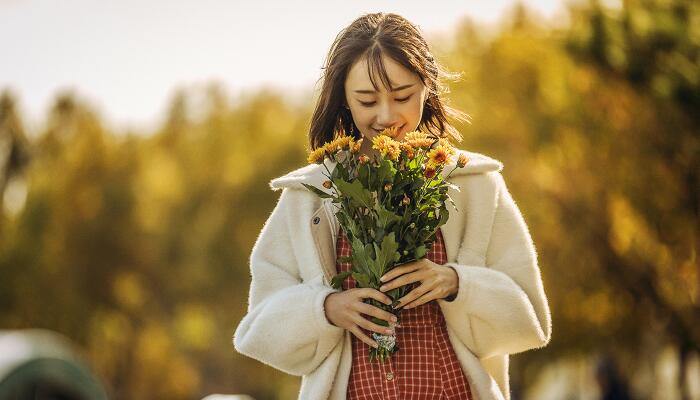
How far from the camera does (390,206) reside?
378 centimetres

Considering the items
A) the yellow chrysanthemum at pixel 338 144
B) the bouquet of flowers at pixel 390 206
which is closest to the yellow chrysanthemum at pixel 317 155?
the yellow chrysanthemum at pixel 338 144

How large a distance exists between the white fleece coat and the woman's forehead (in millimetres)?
318

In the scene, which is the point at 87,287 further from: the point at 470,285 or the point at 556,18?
the point at 470,285

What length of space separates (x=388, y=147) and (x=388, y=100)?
0.41 meters

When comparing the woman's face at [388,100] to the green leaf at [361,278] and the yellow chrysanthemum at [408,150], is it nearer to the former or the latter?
the yellow chrysanthemum at [408,150]

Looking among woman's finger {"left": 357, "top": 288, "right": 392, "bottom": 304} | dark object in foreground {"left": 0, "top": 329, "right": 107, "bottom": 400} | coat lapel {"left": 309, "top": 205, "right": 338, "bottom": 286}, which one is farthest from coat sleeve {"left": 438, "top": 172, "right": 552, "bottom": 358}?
dark object in foreground {"left": 0, "top": 329, "right": 107, "bottom": 400}

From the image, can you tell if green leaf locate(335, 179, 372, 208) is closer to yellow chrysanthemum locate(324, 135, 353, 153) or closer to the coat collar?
yellow chrysanthemum locate(324, 135, 353, 153)

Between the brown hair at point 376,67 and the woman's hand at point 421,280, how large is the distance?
65 centimetres

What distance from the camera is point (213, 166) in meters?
41.5

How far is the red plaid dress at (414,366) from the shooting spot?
3990 mm

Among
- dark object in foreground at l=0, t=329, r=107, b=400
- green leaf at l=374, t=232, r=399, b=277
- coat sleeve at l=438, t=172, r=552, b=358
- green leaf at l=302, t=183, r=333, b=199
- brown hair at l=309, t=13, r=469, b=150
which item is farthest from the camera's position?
dark object in foreground at l=0, t=329, r=107, b=400

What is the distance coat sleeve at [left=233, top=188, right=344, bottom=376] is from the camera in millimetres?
4074

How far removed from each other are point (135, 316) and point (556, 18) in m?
20.9

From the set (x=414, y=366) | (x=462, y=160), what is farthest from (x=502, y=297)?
(x=462, y=160)
